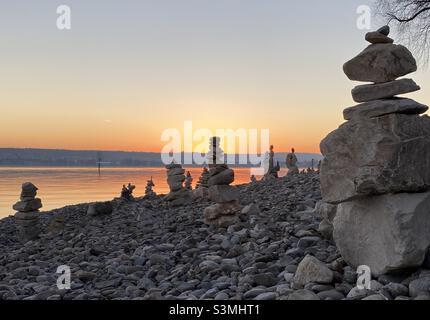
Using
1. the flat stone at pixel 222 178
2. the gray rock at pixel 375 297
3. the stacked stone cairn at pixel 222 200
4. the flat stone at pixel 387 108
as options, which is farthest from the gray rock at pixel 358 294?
the flat stone at pixel 222 178

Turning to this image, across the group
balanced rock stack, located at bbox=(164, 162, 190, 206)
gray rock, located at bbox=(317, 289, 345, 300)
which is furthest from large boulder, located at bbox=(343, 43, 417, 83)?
balanced rock stack, located at bbox=(164, 162, 190, 206)

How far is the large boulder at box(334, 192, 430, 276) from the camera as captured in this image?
658 centimetres

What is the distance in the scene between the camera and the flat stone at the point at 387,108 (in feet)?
23.1

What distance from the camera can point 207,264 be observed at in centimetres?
888

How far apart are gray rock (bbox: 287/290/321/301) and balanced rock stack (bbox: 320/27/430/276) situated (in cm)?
129

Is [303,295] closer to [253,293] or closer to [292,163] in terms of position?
[253,293]

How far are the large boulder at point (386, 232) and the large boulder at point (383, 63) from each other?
1.94 meters

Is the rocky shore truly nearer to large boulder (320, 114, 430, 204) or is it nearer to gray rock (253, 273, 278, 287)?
gray rock (253, 273, 278, 287)

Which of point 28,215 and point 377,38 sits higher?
point 377,38

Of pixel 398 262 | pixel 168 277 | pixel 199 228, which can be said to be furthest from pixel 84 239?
pixel 398 262

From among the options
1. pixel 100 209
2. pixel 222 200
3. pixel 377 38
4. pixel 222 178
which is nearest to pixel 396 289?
pixel 377 38

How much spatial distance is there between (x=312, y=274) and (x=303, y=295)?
728 millimetres
